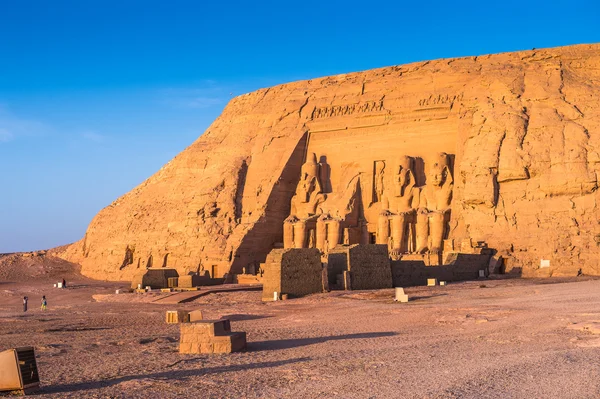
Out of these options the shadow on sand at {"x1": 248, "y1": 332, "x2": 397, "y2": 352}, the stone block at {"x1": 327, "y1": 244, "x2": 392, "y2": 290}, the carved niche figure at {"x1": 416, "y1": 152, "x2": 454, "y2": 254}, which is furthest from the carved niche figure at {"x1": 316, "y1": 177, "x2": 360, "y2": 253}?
the shadow on sand at {"x1": 248, "y1": 332, "x2": 397, "y2": 352}

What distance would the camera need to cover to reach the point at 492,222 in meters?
26.1

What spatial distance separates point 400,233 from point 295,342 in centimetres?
1787

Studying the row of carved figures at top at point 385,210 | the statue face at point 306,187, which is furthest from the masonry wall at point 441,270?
the statue face at point 306,187

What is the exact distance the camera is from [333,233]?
30.1 metres

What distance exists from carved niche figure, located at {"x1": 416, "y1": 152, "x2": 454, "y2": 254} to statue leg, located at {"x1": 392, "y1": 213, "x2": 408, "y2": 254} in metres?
0.61

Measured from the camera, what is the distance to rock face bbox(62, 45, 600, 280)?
25.1 meters

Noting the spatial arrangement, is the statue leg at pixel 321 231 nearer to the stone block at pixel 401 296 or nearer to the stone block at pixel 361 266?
the stone block at pixel 361 266

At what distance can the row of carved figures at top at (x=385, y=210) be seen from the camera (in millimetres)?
28609

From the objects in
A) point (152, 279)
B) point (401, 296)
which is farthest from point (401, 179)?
point (401, 296)

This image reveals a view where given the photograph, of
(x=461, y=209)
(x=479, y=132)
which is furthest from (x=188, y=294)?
(x=479, y=132)

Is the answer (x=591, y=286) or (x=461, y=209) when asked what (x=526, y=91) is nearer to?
(x=461, y=209)

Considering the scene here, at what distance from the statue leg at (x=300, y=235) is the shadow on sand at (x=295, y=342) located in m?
18.9

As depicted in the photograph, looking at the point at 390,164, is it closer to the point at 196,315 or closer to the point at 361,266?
the point at 361,266

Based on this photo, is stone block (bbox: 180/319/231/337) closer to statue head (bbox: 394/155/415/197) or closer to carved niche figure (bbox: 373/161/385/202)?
statue head (bbox: 394/155/415/197)
